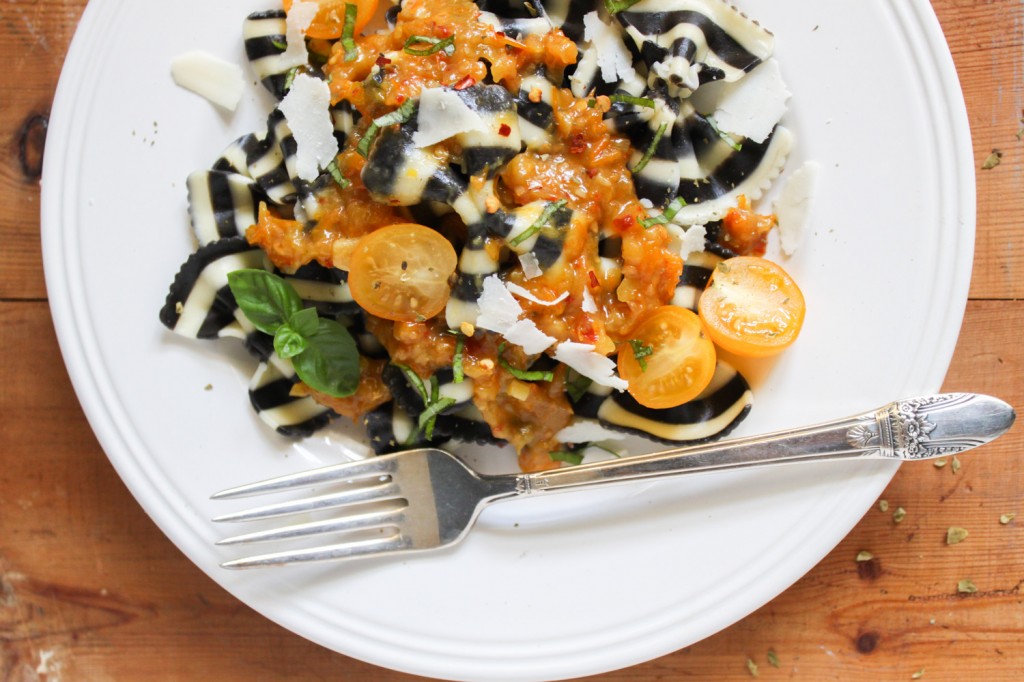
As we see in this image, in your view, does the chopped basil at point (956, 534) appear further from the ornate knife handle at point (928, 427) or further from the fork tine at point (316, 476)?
the fork tine at point (316, 476)

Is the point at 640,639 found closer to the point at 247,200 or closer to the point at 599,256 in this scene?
the point at 599,256

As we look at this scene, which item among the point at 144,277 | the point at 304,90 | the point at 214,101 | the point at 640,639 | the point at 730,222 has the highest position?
the point at 730,222

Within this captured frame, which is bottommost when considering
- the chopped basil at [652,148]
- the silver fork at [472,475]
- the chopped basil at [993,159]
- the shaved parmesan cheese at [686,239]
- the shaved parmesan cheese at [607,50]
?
the silver fork at [472,475]

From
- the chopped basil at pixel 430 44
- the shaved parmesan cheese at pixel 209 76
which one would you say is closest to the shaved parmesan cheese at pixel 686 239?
the chopped basil at pixel 430 44

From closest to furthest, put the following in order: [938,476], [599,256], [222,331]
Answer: [599,256]
[222,331]
[938,476]

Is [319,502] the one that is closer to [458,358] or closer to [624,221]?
[458,358]

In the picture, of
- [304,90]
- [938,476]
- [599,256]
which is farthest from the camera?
[938,476]

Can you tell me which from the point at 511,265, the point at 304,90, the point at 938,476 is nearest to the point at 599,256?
the point at 511,265
